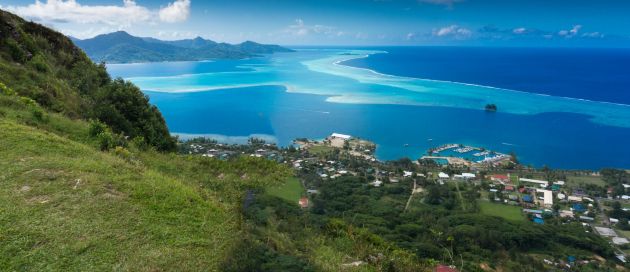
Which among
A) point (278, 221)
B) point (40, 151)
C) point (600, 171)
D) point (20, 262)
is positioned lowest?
point (600, 171)

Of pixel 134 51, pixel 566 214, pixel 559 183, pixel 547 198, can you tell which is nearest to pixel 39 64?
pixel 566 214

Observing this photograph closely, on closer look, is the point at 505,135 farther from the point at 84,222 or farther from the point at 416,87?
the point at 84,222

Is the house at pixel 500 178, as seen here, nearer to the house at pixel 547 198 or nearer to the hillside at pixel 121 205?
the house at pixel 547 198

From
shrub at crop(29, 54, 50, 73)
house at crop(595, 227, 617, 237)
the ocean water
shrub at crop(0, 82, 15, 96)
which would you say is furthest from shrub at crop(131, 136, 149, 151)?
the ocean water

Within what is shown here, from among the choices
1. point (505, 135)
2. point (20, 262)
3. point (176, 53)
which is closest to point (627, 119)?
point (505, 135)

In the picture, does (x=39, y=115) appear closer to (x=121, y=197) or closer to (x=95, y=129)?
(x=95, y=129)

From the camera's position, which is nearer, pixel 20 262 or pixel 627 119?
pixel 20 262

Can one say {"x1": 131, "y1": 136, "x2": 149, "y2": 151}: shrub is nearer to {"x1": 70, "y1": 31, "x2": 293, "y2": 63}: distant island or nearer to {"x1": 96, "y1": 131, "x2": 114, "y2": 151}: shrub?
{"x1": 96, "y1": 131, "x2": 114, "y2": 151}: shrub
